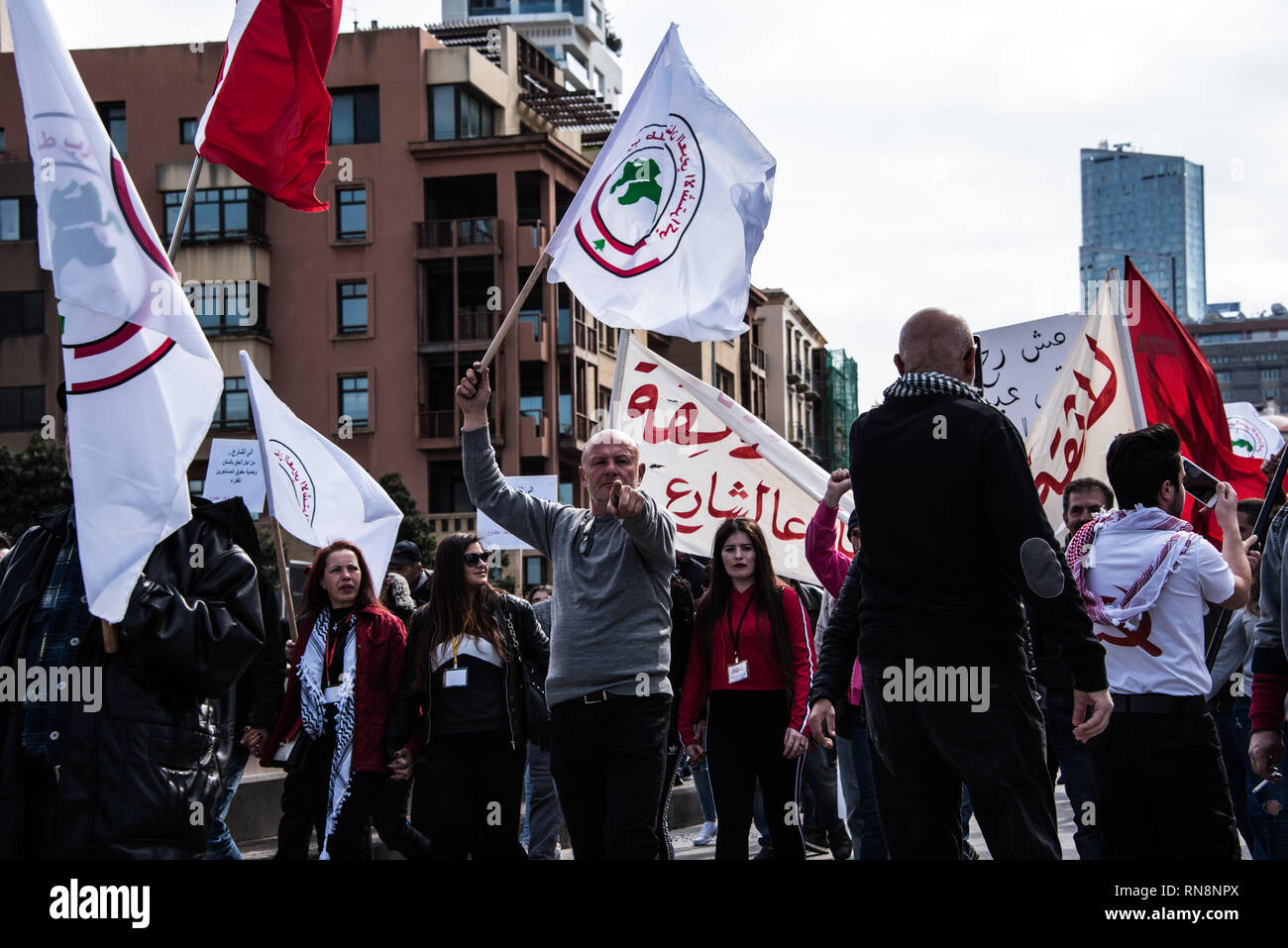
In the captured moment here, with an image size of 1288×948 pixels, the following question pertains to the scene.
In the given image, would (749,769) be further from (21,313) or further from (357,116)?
(21,313)

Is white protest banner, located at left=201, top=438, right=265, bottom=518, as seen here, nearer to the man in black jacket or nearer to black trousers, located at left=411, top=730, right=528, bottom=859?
black trousers, located at left=411, top=730, right=528, bottom=859

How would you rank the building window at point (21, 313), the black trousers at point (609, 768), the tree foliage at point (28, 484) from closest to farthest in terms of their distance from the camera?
the black trousers at point (609, 768), the tree foliage at point (28, 484), the building window at point (21, 313)

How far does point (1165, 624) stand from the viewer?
586 cm

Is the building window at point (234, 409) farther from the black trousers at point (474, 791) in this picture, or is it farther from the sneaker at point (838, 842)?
the black trousers at point (474, 791)

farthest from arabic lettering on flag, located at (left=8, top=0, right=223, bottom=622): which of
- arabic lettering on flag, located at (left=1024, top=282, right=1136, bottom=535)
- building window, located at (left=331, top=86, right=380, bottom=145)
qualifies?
building window, located at (left=331, top=86, right=380, bottom=145)

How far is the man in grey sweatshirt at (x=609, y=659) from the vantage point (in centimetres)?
631

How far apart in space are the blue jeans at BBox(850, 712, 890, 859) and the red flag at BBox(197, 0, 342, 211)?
3.80m

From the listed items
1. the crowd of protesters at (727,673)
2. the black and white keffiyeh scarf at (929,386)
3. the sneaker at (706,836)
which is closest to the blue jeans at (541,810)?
the crowd of protesters at (727,673)

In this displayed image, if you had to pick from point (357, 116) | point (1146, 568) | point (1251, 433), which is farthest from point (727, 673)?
point (357, 116)

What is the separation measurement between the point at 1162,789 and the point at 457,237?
4670 cm

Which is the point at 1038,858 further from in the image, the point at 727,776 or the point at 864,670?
the point at 727,776

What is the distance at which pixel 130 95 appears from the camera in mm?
51625

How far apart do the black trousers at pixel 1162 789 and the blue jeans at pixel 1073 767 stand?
228 centimetres
